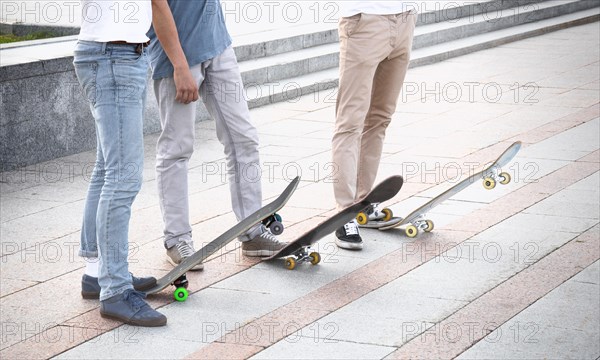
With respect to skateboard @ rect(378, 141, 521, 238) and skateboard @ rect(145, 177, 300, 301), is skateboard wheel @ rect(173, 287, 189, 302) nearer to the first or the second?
skateboard @ rect(145, 177, 300, 301)

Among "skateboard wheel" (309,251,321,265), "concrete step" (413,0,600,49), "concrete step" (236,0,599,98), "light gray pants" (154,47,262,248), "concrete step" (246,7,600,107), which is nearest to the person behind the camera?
"light gray pants" (154,47,262,248)

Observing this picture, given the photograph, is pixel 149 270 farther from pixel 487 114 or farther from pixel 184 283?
pixel 487 114

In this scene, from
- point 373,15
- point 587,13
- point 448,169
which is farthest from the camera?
Answer: point 587,13

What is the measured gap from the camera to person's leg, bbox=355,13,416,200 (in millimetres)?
5789

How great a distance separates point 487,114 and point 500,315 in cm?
551

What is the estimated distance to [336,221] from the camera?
5.37m

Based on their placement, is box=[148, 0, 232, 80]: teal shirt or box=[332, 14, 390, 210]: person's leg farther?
box=[332, 14, 390, 210]: person's leg

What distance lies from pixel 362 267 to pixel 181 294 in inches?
42.2

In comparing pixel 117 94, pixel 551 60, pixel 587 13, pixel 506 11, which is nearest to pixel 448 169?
pixel 117 94

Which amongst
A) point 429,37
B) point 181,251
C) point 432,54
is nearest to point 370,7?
point 181,251

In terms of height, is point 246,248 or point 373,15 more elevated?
point 373,15

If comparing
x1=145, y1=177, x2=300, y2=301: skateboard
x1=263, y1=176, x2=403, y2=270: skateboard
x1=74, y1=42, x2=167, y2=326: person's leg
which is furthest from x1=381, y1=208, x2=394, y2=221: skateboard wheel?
x1=74, y1=42, x2=167, y2=326: person's leg

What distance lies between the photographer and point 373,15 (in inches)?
222

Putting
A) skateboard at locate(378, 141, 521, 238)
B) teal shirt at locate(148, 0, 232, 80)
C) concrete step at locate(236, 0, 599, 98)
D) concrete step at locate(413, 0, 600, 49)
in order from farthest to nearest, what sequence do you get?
concrete step at locate(413, 0, 600, 49)
concrete step at locate(236, 0, 599, 98)
skateboard at locate(378, 141, 521, 238)
teal shirt at locate(148, 0, 232, 80)
